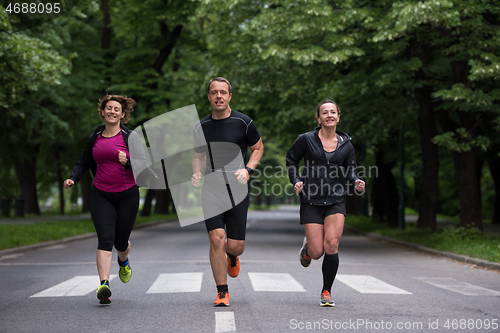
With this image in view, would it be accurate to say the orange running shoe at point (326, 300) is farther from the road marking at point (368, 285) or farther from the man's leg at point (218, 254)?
the road marking at point (368, 285)

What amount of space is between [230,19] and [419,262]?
920 centimetres

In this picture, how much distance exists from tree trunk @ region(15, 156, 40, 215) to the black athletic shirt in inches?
1066

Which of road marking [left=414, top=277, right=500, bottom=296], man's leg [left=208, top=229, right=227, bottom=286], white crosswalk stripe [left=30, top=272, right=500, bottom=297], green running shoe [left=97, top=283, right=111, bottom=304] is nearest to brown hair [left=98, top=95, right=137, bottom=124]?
man's leg [left=208, top=229, right=227, bottom=286]

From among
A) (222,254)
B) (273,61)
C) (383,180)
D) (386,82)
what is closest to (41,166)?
(383,180)

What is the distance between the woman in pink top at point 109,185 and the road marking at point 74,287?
121 centimetres

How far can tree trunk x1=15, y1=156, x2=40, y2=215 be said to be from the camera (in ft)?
102

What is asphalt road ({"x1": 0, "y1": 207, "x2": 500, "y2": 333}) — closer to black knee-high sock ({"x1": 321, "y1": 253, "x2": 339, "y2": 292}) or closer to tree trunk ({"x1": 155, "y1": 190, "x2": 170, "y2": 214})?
black knee-high sock ({"x1": 321, "y1": 253, "x2": 339, "y2": 292})

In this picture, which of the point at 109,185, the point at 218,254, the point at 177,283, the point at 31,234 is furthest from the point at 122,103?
the point at 31,234

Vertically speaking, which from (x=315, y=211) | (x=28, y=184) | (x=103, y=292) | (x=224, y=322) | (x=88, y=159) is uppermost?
(x=88, y=159)

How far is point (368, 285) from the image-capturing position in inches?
328

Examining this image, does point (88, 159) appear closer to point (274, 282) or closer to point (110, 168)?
point (110, 168)

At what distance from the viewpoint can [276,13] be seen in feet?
47.5

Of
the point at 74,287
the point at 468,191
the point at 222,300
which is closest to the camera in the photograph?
the point at 222,300

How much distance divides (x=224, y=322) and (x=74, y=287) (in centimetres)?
315
